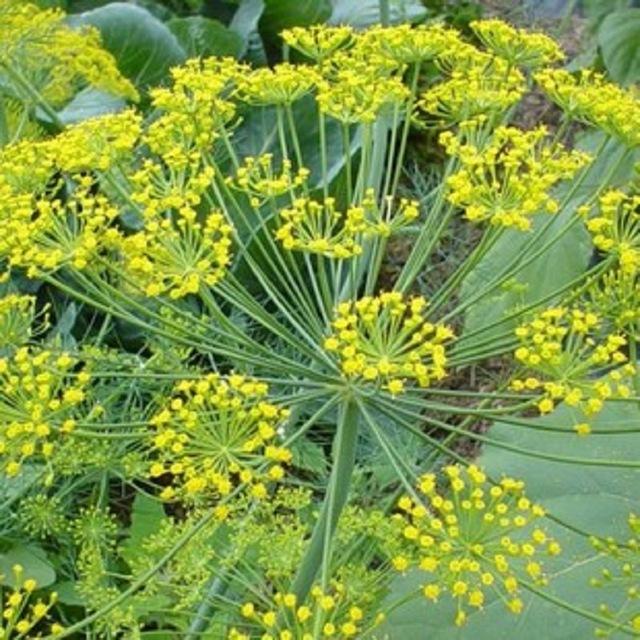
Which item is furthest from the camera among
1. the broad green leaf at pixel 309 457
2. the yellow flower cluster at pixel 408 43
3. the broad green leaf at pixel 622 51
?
the broad green leaf at pixel 622 51

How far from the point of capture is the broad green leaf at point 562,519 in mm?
1681

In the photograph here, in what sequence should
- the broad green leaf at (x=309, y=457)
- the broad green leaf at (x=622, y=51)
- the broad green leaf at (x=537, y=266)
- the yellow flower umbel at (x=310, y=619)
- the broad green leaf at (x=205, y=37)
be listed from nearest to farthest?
the yellow flower umbel at (x=310, y=619) → the broad green leaf at (x=537, y=266) → the broad green leaf at (x=309, y=457) → the broad green leaf at (x=622, y=51) → the broad green leaf at (x=205, y=37)

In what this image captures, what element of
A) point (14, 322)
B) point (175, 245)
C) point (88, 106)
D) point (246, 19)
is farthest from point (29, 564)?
point (246, 19)

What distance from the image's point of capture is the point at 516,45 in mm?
1648

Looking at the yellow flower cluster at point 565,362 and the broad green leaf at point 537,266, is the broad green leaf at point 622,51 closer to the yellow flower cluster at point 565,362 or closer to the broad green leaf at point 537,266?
the broad green leaf at point 537,266

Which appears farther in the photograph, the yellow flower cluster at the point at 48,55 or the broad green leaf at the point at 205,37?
the broad green leaf at the point at 205,37

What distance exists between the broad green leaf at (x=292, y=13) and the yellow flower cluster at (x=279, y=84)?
2540mm

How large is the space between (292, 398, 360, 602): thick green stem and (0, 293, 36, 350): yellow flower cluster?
0.41m

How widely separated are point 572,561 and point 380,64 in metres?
0.77

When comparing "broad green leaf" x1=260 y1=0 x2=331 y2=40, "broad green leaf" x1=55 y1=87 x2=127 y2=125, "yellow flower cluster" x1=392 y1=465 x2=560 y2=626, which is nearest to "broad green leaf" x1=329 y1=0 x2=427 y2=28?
"broad green leaf" x1=260 y1=0 x2=331 y2=40

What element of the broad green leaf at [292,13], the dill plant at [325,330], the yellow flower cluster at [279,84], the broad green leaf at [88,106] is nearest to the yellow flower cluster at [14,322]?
the dill plant at [325,330]

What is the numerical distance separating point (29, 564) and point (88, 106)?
155 centimetres

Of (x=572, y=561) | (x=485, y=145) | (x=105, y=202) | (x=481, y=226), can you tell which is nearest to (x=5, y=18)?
(x=105, y=202)

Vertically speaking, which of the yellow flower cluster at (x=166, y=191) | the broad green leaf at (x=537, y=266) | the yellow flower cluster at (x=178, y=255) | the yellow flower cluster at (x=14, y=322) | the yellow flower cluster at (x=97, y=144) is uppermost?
the yellow flower cluster at (x=97, y=144)
